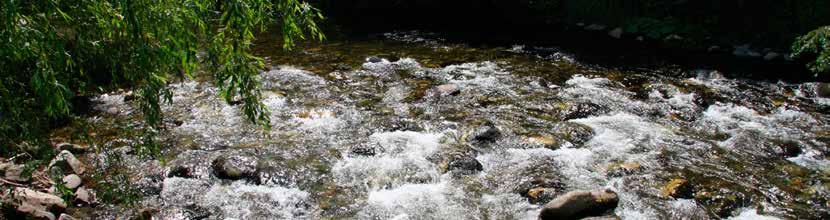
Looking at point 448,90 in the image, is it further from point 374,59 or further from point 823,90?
point 823,90

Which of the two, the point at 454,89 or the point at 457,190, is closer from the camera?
the point at 457,190

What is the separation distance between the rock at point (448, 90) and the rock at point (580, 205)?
505cm

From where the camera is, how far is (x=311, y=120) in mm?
9805

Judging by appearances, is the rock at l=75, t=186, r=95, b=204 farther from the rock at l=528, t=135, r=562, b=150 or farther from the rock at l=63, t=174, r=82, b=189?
the rock at l=528, t=135, r=562, b=150

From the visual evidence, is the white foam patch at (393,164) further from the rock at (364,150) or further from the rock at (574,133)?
the rock at (574,133)

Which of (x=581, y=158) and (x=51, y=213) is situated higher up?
(x=51, y=213)

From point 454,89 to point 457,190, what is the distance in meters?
4.55

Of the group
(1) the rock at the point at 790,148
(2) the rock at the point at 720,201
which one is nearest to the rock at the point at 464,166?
(2) the rock at the point at 720,201

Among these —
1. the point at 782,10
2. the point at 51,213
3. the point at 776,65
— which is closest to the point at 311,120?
the point at 51,213

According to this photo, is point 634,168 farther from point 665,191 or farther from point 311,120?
point 311,120

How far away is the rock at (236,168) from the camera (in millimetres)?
7426

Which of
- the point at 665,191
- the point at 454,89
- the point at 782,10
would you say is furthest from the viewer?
the point at 782,10

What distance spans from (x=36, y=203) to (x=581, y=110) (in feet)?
27.2

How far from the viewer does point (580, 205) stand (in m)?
6.40
